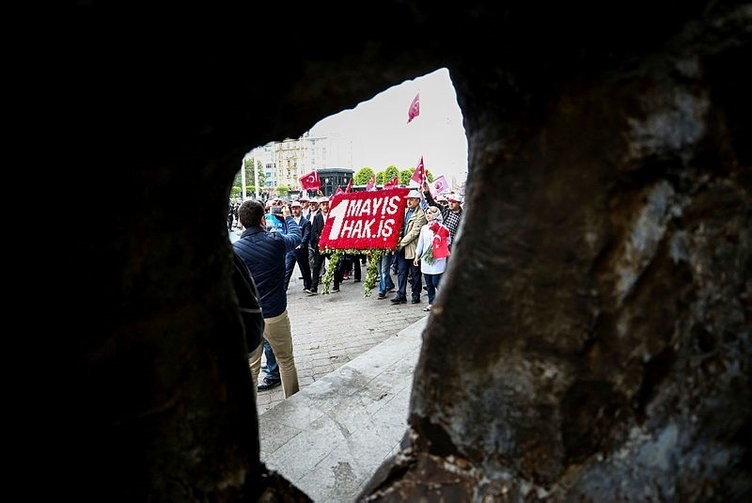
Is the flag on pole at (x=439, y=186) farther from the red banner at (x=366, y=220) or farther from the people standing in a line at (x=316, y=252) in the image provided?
the red banner at (x=366, y=220)

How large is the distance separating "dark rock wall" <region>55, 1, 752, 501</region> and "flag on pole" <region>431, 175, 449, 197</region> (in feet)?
30.4

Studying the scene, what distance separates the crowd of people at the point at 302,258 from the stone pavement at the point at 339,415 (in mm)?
395

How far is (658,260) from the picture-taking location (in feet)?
3.38

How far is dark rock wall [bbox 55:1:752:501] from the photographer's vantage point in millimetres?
897

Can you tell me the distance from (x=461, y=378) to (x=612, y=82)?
0.74 meters

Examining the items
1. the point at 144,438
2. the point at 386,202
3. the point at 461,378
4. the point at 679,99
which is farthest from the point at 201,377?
the point at 386,202

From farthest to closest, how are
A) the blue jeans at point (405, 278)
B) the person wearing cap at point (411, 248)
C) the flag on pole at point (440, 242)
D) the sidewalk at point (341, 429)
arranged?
1. the blue jeans at point (405, 278)
2. the person wearing cap at point (411, 248)
3. the flag on pole at point (440, 242)
4. the sidewalk at point (341, 429)

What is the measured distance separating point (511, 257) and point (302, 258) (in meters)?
8.09

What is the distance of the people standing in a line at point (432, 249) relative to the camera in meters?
6.59

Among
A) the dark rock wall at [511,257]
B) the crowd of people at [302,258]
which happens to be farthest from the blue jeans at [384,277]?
the dark rock wall at [511,257]

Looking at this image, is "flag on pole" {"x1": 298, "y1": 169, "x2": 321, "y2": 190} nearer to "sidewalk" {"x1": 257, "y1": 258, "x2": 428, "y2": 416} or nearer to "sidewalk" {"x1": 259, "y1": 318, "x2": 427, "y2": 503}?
"sidewalk" {"x1": 257, "y1": 258, "x2": 428, "y2": 416}

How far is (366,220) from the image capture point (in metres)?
7.82

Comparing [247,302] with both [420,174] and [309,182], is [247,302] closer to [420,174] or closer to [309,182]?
[420,174]

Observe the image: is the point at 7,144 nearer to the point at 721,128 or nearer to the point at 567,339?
the point at 567,339
